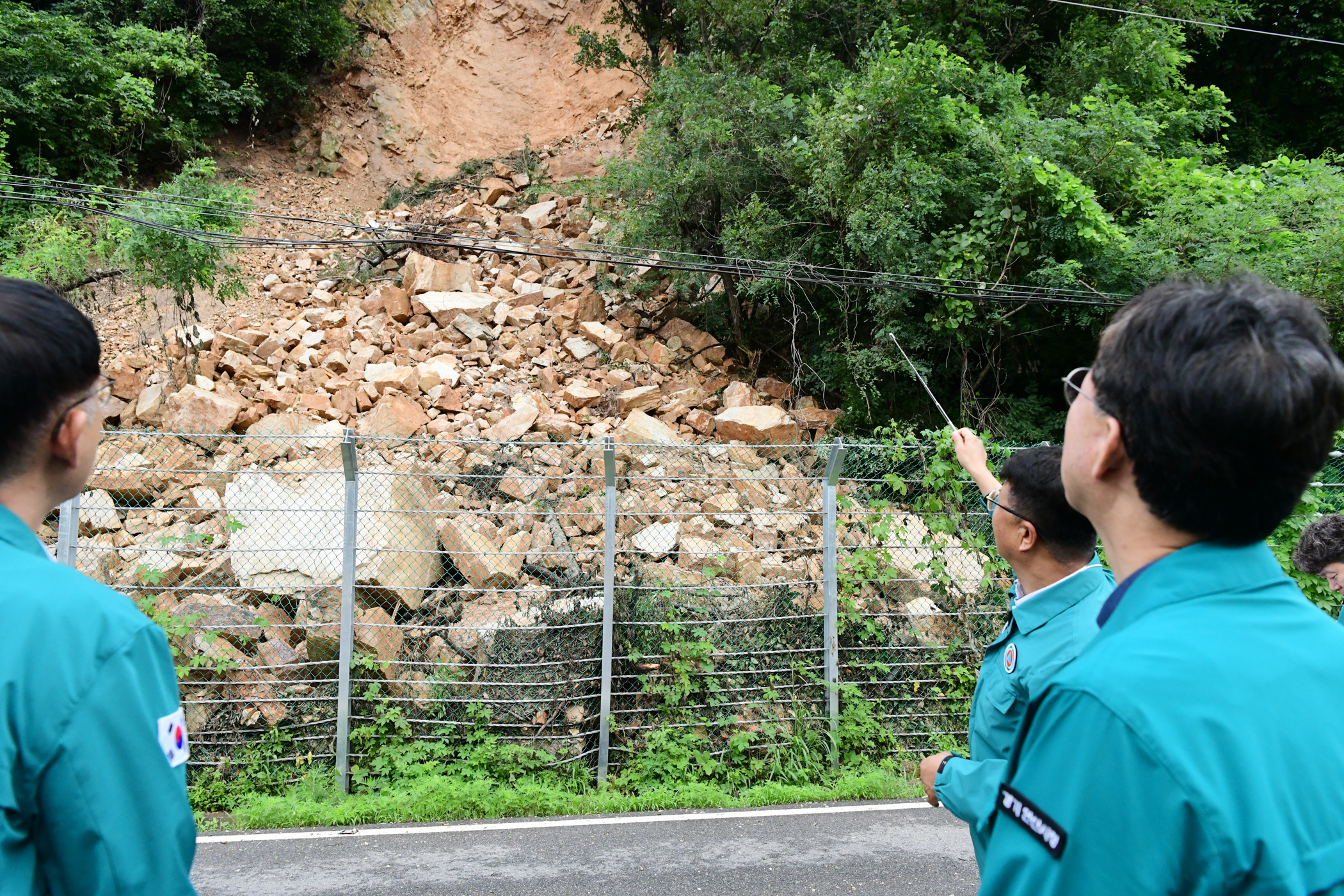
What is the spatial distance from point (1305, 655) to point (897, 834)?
428 cm

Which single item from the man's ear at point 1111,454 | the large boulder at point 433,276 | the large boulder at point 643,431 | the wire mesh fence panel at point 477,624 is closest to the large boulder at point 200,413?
the large boulder at point 433,276

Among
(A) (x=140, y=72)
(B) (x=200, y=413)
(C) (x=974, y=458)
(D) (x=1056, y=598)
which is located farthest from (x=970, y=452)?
(A) (x=140, y=72)

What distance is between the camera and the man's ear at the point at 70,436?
1.40 meters

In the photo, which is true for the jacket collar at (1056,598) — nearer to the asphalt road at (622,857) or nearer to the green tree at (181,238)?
the asphalt road at (622,857)

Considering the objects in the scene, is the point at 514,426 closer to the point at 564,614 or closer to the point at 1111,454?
the point at 564,614

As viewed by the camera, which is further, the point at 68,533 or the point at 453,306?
the point at 453,306

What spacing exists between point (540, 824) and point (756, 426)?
6488 mm

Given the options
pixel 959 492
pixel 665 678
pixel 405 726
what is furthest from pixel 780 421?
pixel 405 726

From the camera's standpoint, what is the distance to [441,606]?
6.41 m

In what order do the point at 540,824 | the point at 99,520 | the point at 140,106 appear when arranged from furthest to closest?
the point at 140,106 < the point at 99,520 < the point at 540,824

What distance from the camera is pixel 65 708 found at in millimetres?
1189

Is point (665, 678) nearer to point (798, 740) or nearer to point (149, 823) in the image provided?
point (798, 740)

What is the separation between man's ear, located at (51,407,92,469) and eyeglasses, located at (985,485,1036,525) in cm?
216

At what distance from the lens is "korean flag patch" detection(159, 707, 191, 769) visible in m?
1.30
